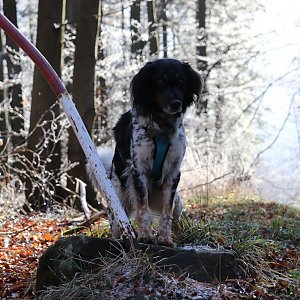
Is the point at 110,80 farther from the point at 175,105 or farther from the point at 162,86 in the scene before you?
the point at 175,105

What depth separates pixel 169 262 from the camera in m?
4.36

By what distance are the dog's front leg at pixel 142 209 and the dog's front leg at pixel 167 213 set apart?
11 cm

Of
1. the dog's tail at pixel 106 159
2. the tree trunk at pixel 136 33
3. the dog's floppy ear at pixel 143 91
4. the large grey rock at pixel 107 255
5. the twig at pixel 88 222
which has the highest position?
the tree trunk at pixel 136 33

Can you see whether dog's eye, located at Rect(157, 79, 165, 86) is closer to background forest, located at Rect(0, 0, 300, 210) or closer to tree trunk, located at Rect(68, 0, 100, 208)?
background forest, located at Rect(0, 0, 300, 210)

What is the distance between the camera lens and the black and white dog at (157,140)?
511cm

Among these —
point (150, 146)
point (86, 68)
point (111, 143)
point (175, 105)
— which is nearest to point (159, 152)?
point (150, 146)

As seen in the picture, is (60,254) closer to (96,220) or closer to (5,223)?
(96,220)

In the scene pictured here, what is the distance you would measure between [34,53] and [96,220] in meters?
3.35

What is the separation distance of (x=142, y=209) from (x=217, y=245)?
726 millimetres

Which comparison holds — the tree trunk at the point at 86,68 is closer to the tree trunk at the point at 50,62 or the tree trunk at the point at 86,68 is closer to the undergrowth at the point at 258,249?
the tree trunk at the point at 50,62

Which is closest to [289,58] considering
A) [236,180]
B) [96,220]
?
[236,180]

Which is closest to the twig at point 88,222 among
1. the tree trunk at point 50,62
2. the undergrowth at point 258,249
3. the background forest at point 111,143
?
the background forest at point 111,143

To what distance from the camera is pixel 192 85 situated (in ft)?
17.9

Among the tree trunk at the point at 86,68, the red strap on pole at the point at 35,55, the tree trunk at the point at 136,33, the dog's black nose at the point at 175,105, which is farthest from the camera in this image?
the tree trunk at the point at 136,33
